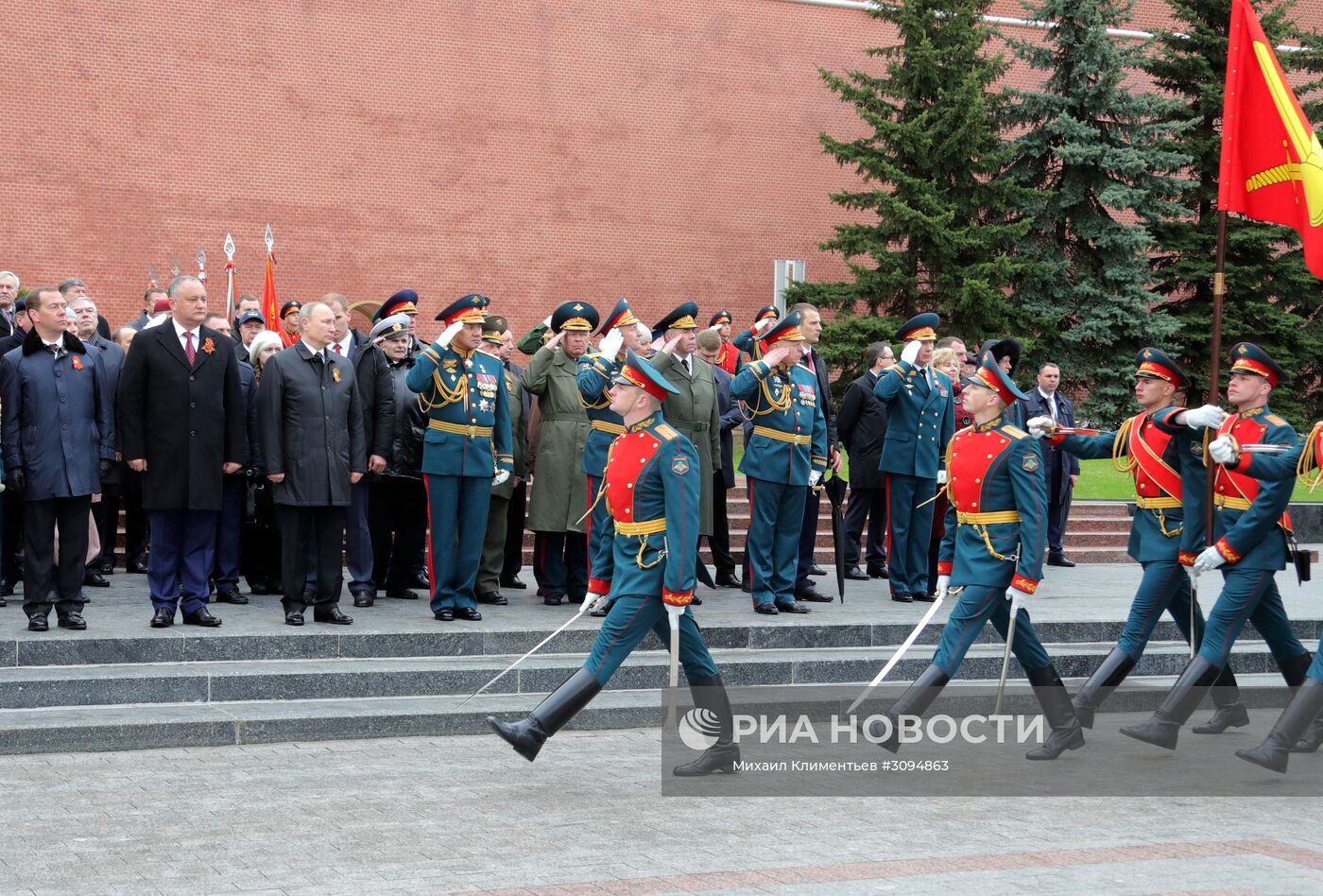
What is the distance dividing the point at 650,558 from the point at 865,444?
5.73 meters

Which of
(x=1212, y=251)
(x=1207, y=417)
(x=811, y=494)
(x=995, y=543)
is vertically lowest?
(x=811, y=494)

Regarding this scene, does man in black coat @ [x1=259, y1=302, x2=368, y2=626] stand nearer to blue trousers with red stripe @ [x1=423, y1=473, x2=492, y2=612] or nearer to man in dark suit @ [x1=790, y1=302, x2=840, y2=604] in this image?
blue trousers with red stripe @ [x1=423, y1=473, x2=492, y2=612]

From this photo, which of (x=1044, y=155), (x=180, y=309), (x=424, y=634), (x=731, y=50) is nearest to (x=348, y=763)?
(x=424, y=634)

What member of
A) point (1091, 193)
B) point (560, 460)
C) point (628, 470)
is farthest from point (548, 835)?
point (1091, 193)

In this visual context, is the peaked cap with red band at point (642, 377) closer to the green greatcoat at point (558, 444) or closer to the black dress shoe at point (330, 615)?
the black dress shoe at point (330, 615)

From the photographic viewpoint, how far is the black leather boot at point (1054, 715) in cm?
702

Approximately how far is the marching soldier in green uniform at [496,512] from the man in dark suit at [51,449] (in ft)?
8.21

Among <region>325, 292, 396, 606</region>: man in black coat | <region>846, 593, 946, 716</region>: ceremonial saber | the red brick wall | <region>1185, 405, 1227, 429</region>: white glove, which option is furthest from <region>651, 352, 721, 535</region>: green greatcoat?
the red brick wall

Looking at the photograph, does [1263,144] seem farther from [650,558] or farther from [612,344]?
[650,558]

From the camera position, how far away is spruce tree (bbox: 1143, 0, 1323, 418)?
25.7 metres

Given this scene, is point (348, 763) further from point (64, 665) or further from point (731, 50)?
point (731, 50)

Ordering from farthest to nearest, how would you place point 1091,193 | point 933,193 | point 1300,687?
1. point 1091,193
2. point 933,193
3. point 1300,687

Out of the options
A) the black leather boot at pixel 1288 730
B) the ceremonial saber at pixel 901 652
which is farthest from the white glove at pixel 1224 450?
the ceremonial saber at pixel 901 652

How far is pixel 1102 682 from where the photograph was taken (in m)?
7.43
